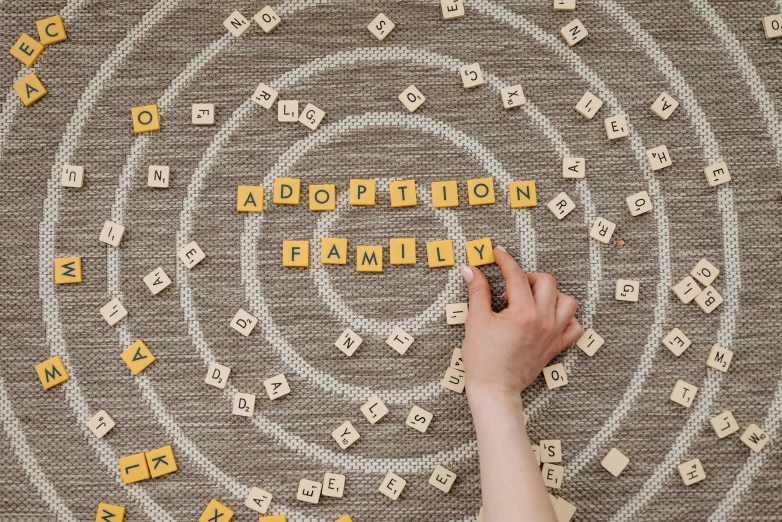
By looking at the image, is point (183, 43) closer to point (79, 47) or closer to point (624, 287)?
point (79, 47)

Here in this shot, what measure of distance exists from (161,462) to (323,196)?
0.57 metres

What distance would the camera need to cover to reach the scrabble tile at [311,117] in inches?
41.6

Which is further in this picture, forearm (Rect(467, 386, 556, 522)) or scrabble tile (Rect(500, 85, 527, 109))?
scrabble tile (Rect(500, 85, 527, 109))

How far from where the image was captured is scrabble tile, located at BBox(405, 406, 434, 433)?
1.04 m

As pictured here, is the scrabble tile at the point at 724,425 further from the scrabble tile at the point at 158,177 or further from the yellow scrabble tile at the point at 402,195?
the scrabble tile at the point at 158,177

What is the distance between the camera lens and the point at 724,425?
1.05m

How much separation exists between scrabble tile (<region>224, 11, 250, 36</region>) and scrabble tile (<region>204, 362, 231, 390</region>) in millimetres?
623

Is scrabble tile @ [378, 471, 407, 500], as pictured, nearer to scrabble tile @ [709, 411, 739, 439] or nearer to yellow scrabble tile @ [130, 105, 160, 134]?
scrabble tile @ [709, 411, 739, 439]

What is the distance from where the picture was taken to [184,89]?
1.07 m

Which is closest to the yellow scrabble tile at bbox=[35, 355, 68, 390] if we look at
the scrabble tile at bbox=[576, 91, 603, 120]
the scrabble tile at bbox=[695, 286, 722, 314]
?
the scrabble tile at bbox=[576, 91, 603, 120]

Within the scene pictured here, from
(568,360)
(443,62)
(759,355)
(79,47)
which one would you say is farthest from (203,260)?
(759,355)

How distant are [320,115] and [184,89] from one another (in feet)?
0.86

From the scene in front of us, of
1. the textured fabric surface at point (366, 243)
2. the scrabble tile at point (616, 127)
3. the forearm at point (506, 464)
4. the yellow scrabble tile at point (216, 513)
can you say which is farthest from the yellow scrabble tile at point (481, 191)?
the yellow scrabble tile at point (216, 513)

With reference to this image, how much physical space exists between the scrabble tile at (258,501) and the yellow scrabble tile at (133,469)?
194 millimetres
